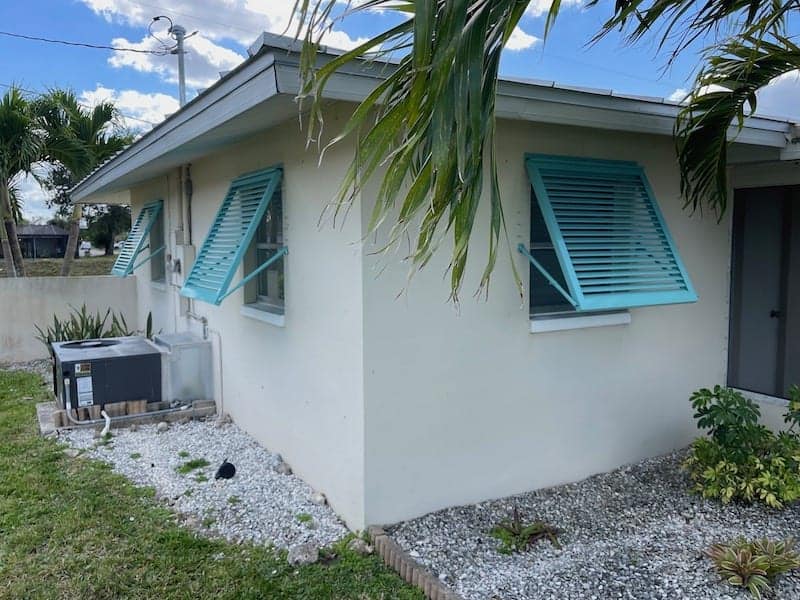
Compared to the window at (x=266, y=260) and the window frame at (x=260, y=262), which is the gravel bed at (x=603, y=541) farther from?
the window at (x=266, y=260)

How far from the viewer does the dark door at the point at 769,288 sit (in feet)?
24.2

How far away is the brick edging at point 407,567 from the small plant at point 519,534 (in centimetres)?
67

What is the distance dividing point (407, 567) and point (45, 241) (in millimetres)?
53227

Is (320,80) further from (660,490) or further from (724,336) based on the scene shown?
(724,336)

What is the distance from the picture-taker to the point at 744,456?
17.2 feet

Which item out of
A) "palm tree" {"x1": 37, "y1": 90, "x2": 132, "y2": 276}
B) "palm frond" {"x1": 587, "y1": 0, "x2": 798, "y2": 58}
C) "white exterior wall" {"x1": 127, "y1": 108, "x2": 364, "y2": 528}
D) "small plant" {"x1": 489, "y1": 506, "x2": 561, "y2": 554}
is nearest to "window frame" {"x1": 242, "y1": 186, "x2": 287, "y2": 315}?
"white exterior wall" {"x1": 127, "y1": 108, "x2": 364, "y2": 528}

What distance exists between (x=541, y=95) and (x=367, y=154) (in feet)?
8.42

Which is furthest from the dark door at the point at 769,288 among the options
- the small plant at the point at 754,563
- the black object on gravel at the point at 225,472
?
the black object on gravel at the point at 225,472

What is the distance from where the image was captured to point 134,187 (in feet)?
40.4

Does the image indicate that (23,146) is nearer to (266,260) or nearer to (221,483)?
(266,260)

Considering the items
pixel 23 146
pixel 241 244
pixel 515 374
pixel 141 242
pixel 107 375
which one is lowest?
pixel 107 375

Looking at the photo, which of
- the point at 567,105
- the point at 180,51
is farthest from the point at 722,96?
the point at 180,51

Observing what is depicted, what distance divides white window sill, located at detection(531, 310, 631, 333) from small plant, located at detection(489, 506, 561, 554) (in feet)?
5.20

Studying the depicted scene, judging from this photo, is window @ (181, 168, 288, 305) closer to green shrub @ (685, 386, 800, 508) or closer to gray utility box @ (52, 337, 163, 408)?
gray utility box @ (52, 337, 163, 408)
